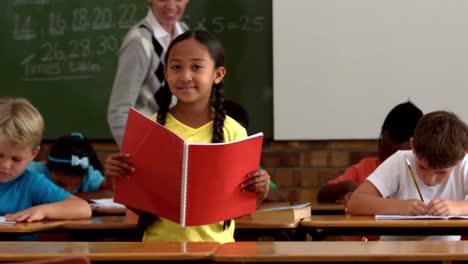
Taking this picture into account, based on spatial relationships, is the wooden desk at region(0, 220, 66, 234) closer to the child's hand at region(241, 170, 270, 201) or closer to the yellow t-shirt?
the yellow t-shirt

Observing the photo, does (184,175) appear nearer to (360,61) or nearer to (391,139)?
(391,139)

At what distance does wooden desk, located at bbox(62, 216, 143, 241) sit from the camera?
2816 mm

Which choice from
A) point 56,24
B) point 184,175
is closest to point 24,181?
point 184,175

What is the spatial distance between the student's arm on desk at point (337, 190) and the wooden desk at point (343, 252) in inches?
79.5

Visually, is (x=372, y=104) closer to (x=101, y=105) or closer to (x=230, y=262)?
(x=101, y=105)

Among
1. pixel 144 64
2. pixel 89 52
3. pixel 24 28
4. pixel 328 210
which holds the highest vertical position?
pixel 24 28

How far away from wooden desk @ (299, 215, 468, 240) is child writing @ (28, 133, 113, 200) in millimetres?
1515

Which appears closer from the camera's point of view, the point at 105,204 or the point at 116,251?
the point at 116,251

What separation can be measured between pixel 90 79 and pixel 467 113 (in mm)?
2136

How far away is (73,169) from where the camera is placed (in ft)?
13.8

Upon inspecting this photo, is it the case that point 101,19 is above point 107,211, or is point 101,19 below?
above

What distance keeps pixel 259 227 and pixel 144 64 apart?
156cm

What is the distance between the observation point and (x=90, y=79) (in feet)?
17.2

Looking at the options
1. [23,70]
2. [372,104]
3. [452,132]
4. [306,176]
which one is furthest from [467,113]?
[23,70]
